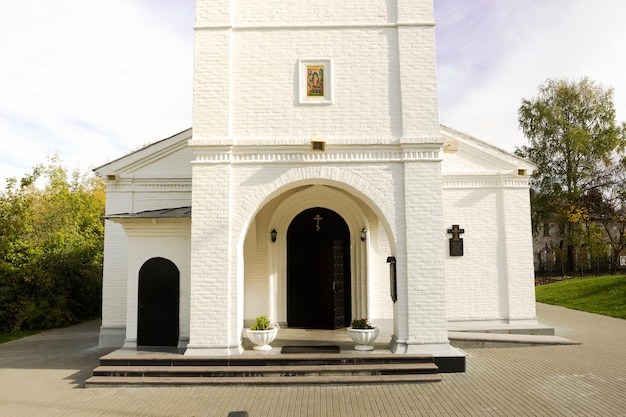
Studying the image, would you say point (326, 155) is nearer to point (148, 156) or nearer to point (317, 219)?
point (317, 219)

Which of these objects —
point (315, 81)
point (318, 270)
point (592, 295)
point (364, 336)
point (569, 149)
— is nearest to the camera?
point (364, 336)

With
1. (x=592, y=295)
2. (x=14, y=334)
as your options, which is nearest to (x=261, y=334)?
(x=14, y=334)

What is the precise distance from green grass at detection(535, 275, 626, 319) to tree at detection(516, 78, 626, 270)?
20.9 ft

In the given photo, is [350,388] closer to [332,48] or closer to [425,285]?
[425,285]

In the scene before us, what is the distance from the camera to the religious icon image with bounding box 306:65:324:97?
8.73 metres

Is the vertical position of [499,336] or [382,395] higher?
[499,336]

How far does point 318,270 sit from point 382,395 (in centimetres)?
495

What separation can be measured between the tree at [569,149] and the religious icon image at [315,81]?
76.2 ft

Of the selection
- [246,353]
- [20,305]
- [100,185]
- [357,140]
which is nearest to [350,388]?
[246,353]

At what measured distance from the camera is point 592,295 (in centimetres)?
1914

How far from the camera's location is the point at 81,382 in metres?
Result: 7.90

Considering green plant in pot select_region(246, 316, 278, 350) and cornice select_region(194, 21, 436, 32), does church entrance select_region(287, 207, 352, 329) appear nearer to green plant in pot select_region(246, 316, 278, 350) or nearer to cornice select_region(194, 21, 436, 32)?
green plant in pot select_region(246, 316, 278, 350)

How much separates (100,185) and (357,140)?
2825 cm

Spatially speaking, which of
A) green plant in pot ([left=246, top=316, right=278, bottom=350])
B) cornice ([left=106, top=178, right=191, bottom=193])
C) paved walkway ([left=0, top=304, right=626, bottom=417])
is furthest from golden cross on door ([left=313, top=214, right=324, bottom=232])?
paved walkway ([left=0, top=304, right=626, bottom=417])
